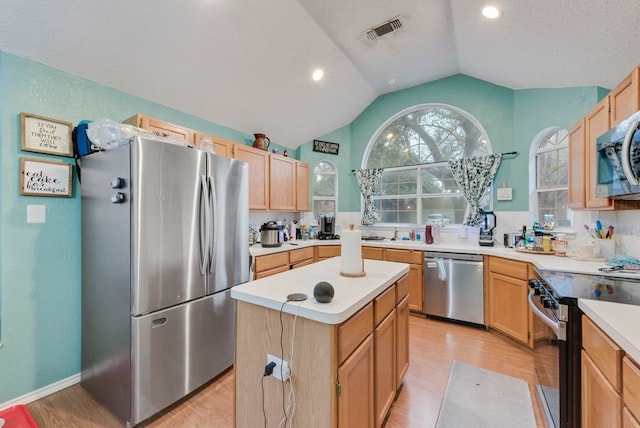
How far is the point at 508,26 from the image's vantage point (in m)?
2.24

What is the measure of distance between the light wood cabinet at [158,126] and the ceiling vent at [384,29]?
2174mm

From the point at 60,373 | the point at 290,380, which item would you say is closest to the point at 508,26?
the point at 290,380

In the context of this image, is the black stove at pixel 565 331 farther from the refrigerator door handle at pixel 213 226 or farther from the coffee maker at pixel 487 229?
the refrigerator door handle at pixel 213 226

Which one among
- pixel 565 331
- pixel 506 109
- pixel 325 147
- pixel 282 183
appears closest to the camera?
pixel 565 331

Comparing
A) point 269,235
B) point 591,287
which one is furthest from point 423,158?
point 591,287

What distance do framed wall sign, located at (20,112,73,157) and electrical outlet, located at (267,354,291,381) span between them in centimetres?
227

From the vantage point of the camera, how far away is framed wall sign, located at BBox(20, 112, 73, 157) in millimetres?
1833

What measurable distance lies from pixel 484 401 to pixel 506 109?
11.0 feet

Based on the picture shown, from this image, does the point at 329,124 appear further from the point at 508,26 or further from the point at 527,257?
the point at 527,257

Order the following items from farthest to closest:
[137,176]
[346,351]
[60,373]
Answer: [60,373] → [137,176] → [346,351]

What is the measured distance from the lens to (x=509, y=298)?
2.62 meters

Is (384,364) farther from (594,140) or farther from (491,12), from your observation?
(491,12)

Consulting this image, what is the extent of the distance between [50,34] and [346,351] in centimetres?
277

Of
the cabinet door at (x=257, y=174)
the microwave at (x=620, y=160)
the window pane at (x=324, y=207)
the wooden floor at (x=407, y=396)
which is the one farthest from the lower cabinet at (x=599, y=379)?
the window pane at (x=324, y=207)
